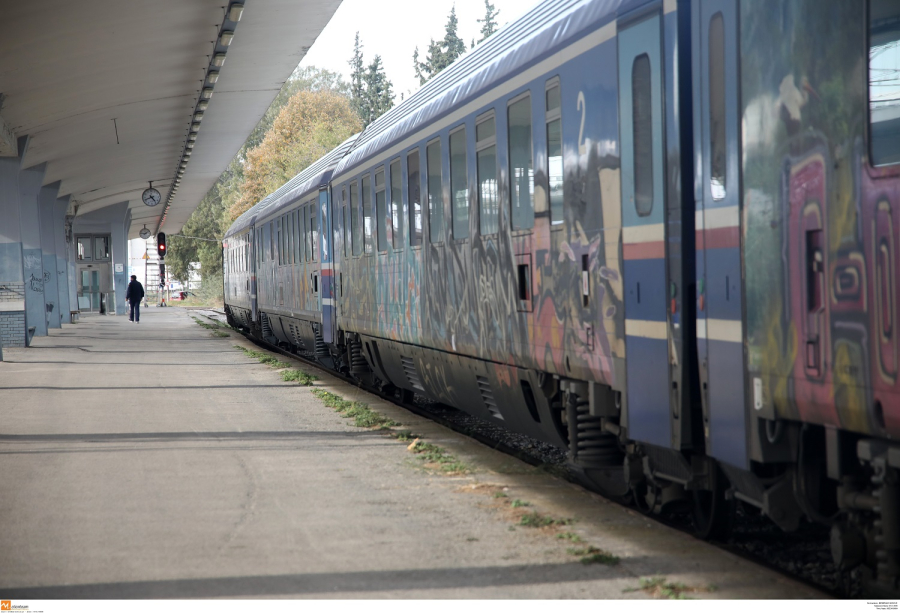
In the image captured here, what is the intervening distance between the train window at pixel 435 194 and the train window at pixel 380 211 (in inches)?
77.4

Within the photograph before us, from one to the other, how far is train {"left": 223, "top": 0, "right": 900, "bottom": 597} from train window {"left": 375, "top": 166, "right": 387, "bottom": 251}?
2.26 m

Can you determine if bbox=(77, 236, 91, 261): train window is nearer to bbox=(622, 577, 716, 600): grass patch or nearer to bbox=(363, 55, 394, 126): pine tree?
bbox=(622, 577, 716, 600): grass patch

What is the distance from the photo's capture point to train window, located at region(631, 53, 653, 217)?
19.8ft

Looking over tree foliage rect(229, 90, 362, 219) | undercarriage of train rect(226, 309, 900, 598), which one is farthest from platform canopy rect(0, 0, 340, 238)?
tree foliage rect(229, 90, 362, 219)

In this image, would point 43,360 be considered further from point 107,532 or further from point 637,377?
point 637,377

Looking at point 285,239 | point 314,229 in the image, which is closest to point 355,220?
point 314,229

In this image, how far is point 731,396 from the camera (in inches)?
203

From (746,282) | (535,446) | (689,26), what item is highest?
(689,26)

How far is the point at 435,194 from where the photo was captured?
10.7 meters

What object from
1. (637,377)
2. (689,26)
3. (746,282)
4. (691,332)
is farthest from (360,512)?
(689,26)

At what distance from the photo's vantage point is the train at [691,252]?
430 cm

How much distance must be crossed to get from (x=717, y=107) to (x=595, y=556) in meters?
2.34

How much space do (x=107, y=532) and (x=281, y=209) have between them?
54.1 feet

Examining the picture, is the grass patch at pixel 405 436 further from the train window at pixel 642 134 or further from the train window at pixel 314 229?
the train window at pixel 314 229
